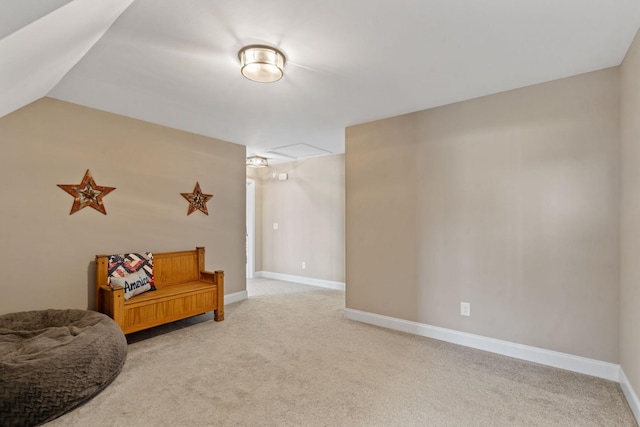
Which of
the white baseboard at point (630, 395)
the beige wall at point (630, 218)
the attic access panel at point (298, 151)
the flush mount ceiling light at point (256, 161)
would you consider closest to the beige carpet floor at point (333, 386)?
the white baseboard at point (630, 395)

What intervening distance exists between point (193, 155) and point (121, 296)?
2073 millimetres

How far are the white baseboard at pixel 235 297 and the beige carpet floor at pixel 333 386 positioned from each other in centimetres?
114

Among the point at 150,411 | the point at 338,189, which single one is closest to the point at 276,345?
the point at 150,411

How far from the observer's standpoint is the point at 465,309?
3033mm

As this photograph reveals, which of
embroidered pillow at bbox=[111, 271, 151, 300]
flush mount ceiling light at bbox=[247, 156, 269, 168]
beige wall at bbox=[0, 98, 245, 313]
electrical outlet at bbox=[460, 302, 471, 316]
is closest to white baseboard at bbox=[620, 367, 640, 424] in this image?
electrical outlet at bbox=[460, 302, 471, 316]

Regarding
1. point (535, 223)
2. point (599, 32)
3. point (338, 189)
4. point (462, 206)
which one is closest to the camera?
point (599, 32)

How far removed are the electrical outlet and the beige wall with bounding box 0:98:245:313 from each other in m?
3.29

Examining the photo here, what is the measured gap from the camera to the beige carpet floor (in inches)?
75.5

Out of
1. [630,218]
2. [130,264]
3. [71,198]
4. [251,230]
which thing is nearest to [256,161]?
[251,230]

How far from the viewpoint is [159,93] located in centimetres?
288

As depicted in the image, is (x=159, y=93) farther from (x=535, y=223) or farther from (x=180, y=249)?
(x=535, y=223)

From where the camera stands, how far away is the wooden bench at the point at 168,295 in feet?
9.67

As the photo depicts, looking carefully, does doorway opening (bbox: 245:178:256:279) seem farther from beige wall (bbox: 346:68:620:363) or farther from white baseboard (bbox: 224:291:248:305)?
beige wall (bbox: 346:68:620:363)

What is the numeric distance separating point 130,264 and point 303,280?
3.30 metres
